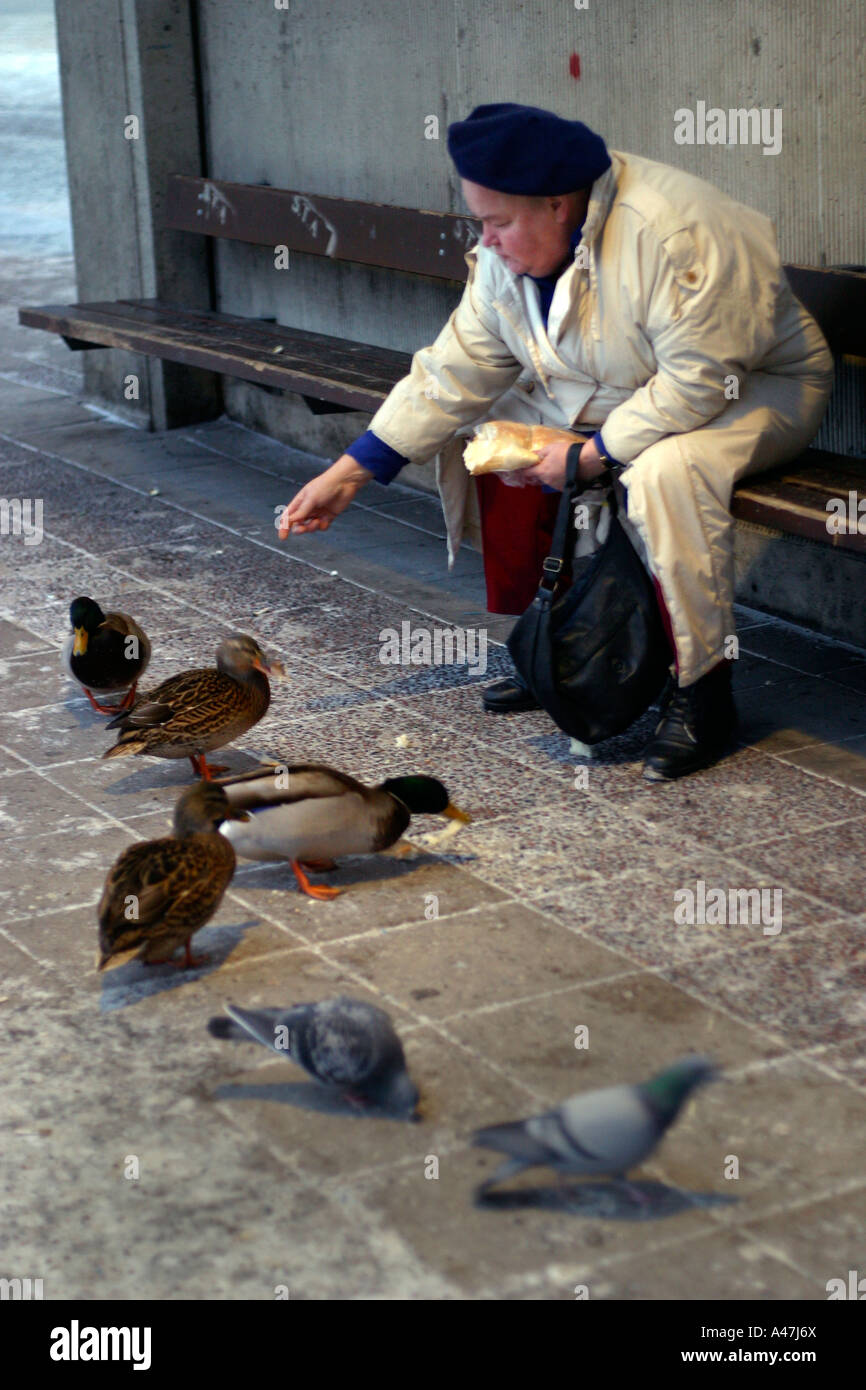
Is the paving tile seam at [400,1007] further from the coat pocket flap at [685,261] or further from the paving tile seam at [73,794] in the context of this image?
the coat pocket flap at [685,261]

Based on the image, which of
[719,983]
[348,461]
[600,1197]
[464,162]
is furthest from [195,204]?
[600,1197]

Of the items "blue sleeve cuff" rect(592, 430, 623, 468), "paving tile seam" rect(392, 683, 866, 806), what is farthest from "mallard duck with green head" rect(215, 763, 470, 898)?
"blue sleeve cuff" rect(592, 430, 623, 468)

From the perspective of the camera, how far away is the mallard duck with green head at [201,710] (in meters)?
4.81

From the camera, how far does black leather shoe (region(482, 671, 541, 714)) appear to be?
5473 millimetres

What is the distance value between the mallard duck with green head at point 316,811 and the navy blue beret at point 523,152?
1.55m

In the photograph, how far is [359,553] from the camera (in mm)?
7172

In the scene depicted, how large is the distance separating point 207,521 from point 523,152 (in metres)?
3.44

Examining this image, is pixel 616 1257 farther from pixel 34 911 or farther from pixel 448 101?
pixel 448 101

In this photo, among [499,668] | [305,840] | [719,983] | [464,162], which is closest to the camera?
[719,983]

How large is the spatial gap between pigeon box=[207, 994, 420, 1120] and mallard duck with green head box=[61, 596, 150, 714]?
7.23ft

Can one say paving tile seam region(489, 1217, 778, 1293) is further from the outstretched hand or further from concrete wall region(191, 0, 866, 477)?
concrete wall region(191, 0, 866, 477)

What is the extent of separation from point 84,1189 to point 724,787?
88.6 inches

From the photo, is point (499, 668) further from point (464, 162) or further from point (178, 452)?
point (178, 452)

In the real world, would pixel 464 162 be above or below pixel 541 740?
above
